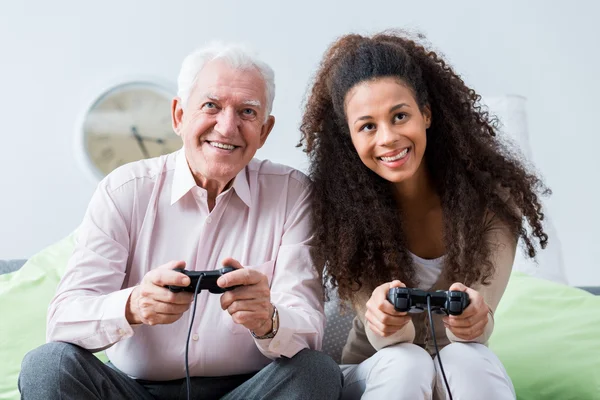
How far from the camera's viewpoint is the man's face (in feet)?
4.86

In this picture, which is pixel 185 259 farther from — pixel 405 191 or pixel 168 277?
pixel 405 191

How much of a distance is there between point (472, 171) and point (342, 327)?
0.48 meters

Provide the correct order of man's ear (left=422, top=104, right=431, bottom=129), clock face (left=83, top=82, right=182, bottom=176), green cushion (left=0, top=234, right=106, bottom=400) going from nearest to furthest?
1. man's ear (left=422, top=104, right=431, bottom=129)
2. green cushion (left=0, top=234, right=106, bottom=400)
3. clock face (left=83, top=82, right=182, bottom=176)

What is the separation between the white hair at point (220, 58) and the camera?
1.53 metres

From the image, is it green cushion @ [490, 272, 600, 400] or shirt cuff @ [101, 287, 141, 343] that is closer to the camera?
shirt cuff @ [101, 287, 141, 343]

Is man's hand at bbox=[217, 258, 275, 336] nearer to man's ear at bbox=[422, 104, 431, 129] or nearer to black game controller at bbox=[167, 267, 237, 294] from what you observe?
black game controller at bbox=[167, 267, 237, 294]

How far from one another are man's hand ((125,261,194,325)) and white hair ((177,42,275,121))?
418mm

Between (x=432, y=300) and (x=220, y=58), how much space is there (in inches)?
24.7

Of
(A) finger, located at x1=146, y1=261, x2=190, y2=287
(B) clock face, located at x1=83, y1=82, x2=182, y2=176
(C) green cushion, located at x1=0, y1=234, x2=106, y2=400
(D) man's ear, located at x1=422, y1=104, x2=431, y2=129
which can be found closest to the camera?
(A) finger, located at x1=146, y1=261, x2=190, y2=287

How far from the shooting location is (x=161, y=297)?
1247 mm

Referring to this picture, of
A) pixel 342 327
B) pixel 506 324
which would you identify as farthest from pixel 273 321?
pixel 506 324

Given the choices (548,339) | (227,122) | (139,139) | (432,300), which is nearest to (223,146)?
(227,122)

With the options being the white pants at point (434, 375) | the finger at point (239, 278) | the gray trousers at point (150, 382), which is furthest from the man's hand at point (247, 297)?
the white pants at point (434, 375)

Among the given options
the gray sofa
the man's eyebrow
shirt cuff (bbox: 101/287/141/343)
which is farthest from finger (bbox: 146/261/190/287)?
the gray sofa
